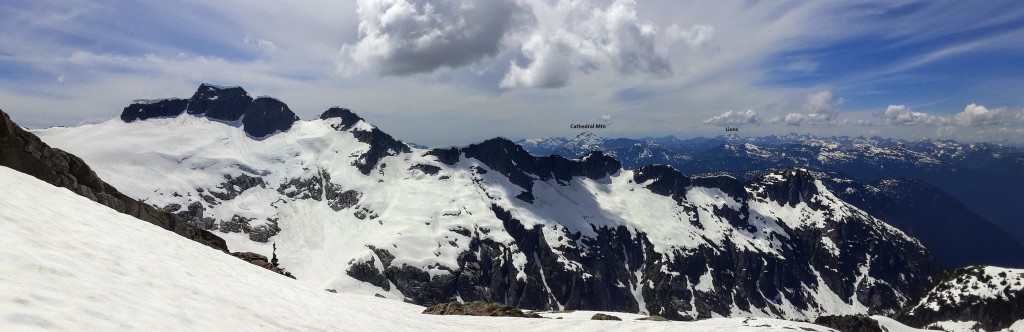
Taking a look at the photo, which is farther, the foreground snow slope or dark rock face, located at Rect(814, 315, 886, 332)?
dark rock face, located at Rect(814, 315, 886, 332)

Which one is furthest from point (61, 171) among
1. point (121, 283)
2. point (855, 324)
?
point (855, 324)

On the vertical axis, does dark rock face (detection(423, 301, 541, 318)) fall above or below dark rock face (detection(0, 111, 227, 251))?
below

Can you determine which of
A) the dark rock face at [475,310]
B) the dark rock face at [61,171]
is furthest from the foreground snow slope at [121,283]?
the dark rock face at [475,310]

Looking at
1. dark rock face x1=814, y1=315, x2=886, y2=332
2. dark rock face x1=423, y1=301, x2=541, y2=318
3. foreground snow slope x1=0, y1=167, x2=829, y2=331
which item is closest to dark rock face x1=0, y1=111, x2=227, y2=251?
foreground snow slope x1=0, y1=167, x2=829, y2=331

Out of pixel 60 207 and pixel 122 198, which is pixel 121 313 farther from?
pixel 122 198

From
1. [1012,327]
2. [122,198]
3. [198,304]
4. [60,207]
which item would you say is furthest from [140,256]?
[1012,327]

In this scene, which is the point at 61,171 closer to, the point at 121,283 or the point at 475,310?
the point at 121,283

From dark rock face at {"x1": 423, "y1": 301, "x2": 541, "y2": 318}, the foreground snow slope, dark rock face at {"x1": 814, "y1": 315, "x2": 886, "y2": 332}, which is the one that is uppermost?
the foreground snow slope

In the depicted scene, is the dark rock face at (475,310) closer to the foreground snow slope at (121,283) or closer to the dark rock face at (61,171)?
the foreground snow slope at (121,283)

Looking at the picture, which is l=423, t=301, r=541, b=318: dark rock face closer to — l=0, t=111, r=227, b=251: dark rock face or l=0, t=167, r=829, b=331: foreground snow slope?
l=0, t=167, r=829, b=331: foreground snow slope
